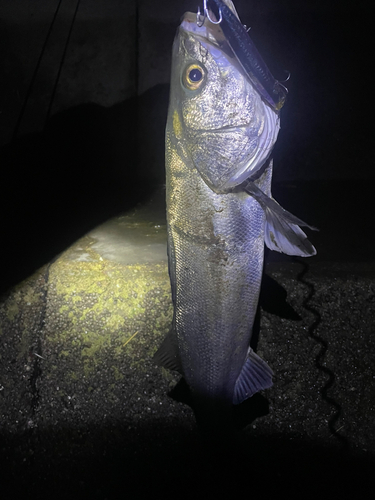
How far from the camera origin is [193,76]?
55.4 inches

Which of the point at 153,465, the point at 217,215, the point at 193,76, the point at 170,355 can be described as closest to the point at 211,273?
the point at 217,215

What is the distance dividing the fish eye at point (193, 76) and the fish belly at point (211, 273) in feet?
0.91

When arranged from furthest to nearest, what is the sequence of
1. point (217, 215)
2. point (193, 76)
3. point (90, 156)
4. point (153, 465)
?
point (90, 156), point (153, 465), point (217, 215), point (193, 76)

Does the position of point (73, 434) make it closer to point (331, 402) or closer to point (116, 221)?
point (331, 402)

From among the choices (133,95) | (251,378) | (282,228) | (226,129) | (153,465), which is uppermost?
(133,95)

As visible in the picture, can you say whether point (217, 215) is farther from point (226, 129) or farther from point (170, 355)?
point (170, 355)

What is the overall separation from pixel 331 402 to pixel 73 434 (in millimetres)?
1531

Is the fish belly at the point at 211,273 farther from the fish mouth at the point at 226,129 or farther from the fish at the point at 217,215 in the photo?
the fish mouth at the point at 226,129

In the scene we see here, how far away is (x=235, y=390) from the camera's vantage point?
172cm

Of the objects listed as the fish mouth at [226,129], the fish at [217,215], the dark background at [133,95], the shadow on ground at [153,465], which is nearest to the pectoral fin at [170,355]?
the fish at [217,215]

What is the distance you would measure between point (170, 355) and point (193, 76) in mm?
1232

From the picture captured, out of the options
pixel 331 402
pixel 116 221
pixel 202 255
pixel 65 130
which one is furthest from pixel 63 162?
pixel 331 402

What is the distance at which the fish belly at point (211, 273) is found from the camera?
1.52 m

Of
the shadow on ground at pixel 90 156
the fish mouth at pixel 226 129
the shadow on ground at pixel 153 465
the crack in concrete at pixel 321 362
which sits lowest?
the shadow on ground at pixel 153 465
